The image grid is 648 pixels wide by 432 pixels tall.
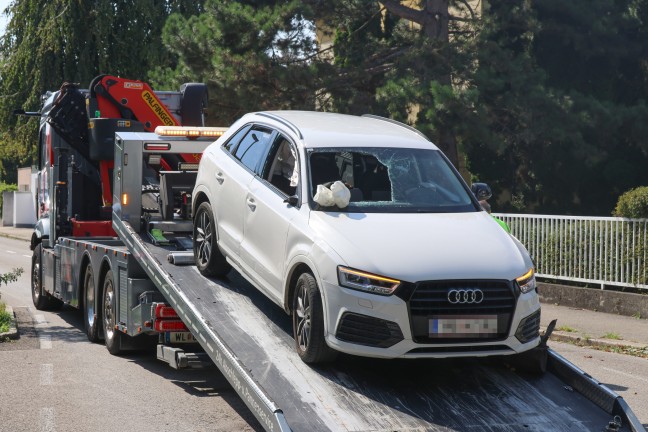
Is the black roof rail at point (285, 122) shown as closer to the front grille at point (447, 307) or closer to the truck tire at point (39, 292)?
the front grille at point (447, 307)

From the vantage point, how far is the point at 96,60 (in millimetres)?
34344

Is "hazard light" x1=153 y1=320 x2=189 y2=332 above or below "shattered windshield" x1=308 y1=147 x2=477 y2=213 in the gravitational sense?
below

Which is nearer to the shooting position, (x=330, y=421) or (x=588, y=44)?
(x=330, y=421)

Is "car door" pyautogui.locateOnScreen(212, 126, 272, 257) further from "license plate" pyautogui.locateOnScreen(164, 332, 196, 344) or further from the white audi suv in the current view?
"license plate" pyautogui.locateOnScreen(164, 332, 196, 344)

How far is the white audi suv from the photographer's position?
6988 mm

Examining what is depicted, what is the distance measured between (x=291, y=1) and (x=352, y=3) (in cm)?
168

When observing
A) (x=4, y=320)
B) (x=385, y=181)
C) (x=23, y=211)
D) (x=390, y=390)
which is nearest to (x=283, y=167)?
(x=385, y=181)

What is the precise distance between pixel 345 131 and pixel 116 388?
3527 millimetres

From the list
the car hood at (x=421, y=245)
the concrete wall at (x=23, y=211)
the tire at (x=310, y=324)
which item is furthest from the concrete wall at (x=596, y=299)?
the concrete wall at (x=23, y=211)

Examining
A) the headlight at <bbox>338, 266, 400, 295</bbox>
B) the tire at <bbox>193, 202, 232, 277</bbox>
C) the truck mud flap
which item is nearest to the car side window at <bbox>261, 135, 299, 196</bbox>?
the tire at <bbox>193, 202, 232, 277</bbox>

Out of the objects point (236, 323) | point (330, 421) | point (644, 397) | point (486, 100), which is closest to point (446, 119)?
point (486, 100)

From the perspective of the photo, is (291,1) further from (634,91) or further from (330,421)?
(330,421)

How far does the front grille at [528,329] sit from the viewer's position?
7277 mm

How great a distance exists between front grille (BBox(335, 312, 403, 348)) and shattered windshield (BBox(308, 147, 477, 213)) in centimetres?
105
